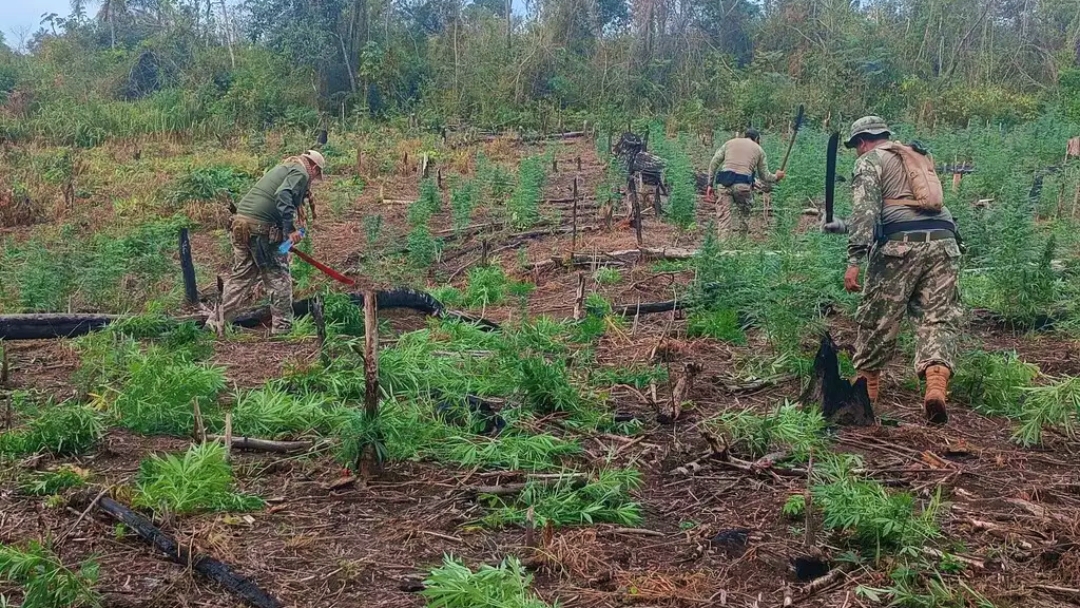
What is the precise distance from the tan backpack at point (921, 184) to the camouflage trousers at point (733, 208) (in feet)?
17.6

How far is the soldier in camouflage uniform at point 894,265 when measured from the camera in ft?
19.3

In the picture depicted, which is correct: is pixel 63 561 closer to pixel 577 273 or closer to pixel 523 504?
pixel 523 504

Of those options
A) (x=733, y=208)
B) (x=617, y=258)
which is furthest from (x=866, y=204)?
(x=733, y=208)

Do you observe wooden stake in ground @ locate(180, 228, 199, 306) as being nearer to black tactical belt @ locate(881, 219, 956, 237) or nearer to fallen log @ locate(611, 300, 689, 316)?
fallen log @ locate(611, 300, 689, 316)

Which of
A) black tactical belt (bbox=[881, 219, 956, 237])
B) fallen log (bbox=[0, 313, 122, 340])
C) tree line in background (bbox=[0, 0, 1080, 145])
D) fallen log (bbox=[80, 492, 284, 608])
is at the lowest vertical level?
fallen log (bbox=[80, 492, 284, 608])

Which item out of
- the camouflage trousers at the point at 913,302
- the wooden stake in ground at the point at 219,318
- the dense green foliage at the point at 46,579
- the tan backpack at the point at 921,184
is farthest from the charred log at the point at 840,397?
the wooden stake in ground at the point at 219,318

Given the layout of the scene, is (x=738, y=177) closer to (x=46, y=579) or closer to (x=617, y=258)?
(x=617, y=258)

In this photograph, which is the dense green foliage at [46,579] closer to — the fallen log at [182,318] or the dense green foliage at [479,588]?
the dense green foliage at [479,588]

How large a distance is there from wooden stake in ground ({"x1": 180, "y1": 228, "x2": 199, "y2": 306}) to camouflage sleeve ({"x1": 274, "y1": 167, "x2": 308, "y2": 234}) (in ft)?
4.24

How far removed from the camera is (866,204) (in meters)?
6.04

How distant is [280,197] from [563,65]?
2272 cm

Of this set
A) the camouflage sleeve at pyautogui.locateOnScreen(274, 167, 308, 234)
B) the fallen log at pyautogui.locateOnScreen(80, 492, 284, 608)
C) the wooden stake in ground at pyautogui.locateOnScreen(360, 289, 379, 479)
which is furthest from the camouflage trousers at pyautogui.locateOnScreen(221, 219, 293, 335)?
the fallen log at pyautogui.locateOnScreen(80, 492, 284, 608)

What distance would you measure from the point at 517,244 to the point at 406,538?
790 cm

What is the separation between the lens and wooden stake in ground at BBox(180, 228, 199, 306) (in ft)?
30.0
